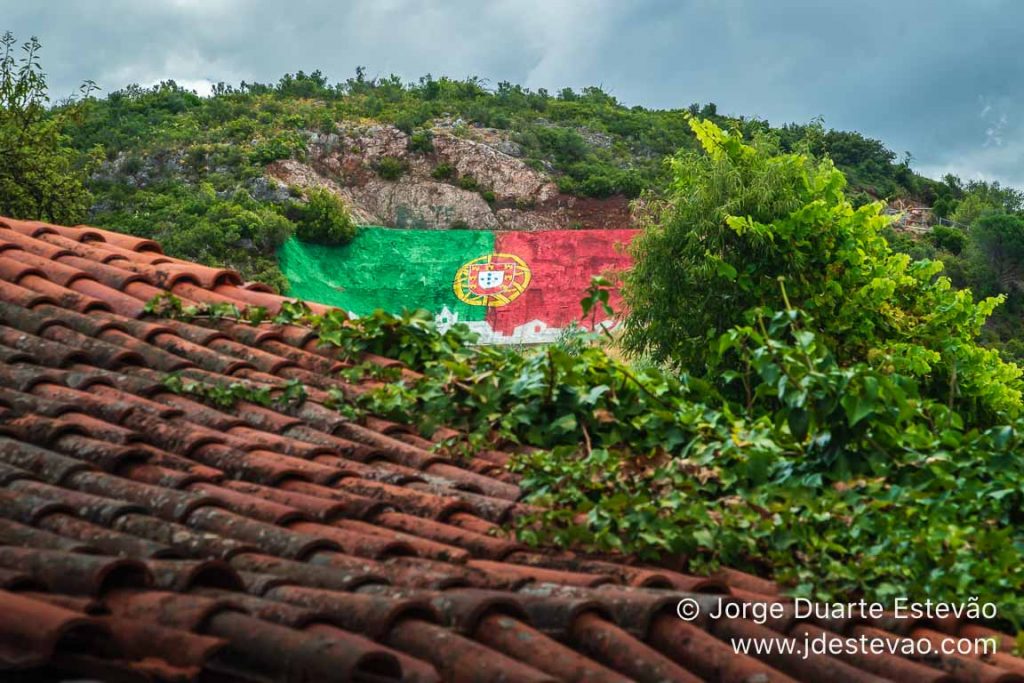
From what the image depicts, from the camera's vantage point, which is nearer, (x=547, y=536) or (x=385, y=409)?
(x=547, y=536)

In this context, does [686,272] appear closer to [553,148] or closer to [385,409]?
[385,409]

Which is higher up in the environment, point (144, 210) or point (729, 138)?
point (144, 210)

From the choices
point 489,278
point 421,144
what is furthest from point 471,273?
point 421,144

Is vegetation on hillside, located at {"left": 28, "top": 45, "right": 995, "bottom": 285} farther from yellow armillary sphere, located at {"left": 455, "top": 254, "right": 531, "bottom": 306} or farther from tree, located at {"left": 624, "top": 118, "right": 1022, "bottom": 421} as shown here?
tree, located at {"left": 624, "top": 118, "right": 1022, "bottom": 421}

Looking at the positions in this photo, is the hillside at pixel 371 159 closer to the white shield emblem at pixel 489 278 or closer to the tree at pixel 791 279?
the white shield emblem at pixel 489 278

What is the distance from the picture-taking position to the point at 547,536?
13.1 feet

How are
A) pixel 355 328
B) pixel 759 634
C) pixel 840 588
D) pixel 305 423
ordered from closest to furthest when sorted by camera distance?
pixel 759 634, pixel 840 588, pixel 305 423, pixel 355 328

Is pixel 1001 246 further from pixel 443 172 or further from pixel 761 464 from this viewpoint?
pixel 761 464

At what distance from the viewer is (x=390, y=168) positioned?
53.6m

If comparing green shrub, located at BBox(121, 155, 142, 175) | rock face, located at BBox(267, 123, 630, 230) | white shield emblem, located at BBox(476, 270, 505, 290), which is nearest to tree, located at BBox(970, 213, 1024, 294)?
rock face, located at BBox(267, 123, 630, 230)

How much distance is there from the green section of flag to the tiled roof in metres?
35.4

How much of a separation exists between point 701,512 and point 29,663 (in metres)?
2.33

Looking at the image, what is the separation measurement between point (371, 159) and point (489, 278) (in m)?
15.2

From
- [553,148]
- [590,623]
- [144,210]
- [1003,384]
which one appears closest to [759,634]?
[590,623]
